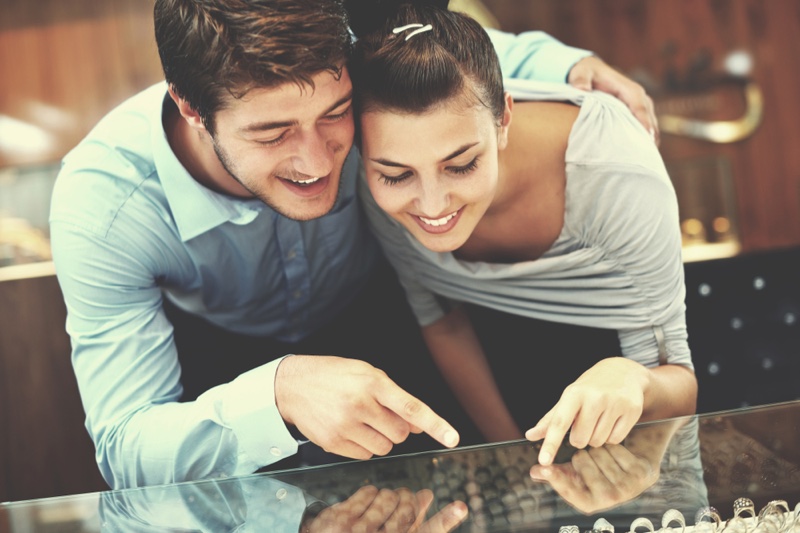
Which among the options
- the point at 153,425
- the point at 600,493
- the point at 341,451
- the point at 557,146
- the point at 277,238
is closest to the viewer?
the point at 600,493

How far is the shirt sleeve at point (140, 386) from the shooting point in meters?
1.28

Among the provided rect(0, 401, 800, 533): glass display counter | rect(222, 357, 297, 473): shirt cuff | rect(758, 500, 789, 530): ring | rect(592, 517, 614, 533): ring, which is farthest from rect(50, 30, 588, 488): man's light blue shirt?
rect(758, 500, 789, 530): ring

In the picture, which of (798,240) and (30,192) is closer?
(30,192)

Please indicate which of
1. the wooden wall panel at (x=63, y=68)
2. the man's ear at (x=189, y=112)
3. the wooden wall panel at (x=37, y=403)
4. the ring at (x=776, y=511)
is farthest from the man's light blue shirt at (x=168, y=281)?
the wooden wall panel at (x=63, y=68)

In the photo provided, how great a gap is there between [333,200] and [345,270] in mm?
444

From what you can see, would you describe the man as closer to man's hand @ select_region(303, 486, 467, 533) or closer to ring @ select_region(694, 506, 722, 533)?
man's hand @ select_region(303, 486, 467, 533)

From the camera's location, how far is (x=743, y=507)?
2.78ft

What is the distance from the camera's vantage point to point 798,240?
3.90 m

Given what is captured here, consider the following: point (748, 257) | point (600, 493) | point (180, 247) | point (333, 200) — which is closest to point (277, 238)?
point (180, 247)

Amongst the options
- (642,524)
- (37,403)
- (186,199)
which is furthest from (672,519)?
(37,403)

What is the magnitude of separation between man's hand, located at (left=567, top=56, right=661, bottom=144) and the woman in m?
0.10

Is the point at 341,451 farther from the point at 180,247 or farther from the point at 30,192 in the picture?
the point at 30,192

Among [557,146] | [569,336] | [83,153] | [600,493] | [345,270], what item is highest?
[83,153]

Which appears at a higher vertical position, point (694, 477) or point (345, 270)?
point (345, 270)
